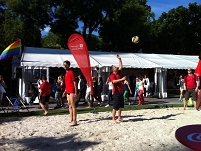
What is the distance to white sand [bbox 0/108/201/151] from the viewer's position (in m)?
6.20

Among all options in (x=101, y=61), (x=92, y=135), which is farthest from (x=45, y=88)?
(x=101, y=61)

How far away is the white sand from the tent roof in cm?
857

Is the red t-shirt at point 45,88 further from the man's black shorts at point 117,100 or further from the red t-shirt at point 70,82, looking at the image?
the man's black shorts at point 117,100

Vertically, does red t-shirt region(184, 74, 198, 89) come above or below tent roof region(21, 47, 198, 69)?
below

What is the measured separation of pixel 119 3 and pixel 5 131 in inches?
1109

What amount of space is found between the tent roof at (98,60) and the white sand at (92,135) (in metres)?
8.57

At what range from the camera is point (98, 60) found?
19.7 meters

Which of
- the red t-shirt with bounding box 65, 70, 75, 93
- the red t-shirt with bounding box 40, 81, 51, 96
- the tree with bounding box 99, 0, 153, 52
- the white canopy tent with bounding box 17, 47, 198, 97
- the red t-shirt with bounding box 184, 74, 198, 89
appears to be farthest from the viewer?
the tree with bounding box 99, 0, 153, 52

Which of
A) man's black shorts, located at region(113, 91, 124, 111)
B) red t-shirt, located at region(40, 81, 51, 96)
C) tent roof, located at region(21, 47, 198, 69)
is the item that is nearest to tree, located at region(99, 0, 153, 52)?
tent roof, located at region(21, 47, 198, 69)

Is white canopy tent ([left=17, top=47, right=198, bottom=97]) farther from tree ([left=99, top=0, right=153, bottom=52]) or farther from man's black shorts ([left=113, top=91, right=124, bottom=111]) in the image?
tree ([left=99, top=0, right=153, bottom=52])

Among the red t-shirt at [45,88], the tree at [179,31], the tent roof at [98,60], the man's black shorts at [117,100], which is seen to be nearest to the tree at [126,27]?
the tree at [179,31]

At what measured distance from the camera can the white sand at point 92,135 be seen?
620cm

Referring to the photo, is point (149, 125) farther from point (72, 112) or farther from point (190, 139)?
point (190, 139)

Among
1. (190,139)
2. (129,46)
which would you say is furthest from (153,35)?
(190,139)
